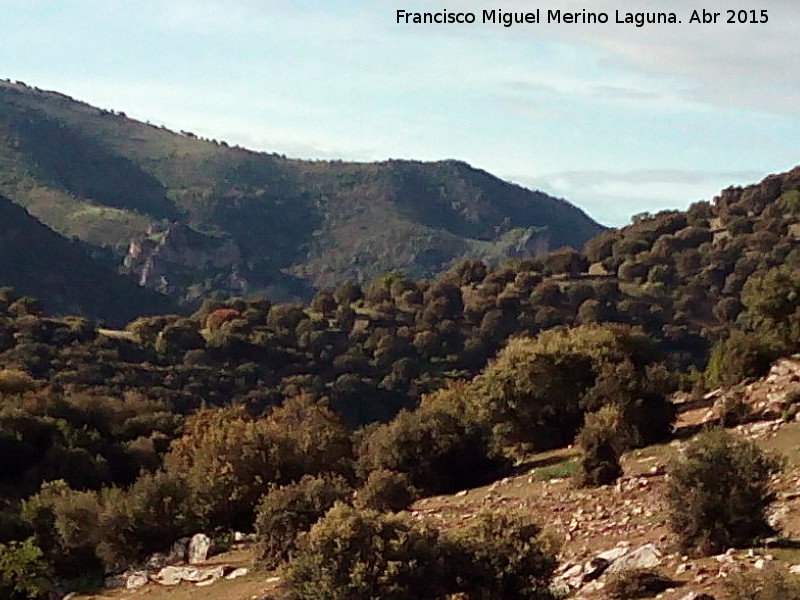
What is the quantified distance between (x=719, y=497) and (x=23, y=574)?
37.9ft

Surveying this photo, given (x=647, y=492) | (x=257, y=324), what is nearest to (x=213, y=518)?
(x=647, y=492)

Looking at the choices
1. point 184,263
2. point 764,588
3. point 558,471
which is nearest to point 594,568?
point 764,588

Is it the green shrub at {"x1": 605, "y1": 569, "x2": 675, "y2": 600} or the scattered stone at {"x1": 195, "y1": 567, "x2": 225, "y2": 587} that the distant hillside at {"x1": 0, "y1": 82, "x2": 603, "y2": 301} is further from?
the green shrub at {"x1": 605, "y1": 569, "x2": 675, "y2": 600}

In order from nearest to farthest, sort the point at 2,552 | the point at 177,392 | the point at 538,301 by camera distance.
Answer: the point at 2,552 < the point at 177,392 < the point at 538,301

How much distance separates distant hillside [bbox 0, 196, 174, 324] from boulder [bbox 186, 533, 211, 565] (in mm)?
87793

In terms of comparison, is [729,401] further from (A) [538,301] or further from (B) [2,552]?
(A) [538,301]

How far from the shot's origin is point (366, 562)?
38.1ft

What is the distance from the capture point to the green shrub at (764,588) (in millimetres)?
9125

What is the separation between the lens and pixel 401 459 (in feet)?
75.1

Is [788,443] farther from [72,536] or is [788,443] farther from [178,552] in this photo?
[72,536]

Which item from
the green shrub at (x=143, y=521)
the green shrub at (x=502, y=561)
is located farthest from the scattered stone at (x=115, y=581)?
the green shrub at (x=502, y=561)

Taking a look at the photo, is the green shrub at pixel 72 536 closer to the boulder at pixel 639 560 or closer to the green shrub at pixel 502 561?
the green shrub at pixel 502 561

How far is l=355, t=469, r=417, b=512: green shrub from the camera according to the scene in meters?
18.6

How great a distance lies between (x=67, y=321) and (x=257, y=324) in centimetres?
1336
